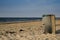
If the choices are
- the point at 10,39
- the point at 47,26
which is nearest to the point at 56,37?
the point at 47,26

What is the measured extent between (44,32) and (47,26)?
13 cm

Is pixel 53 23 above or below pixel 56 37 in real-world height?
above

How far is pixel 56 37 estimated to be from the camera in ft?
5.90

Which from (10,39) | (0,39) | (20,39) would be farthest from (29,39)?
(0,39)

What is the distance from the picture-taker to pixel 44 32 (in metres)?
1.82

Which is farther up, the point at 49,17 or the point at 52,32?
the point at 49,17

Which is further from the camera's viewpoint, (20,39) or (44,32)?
(44,32)

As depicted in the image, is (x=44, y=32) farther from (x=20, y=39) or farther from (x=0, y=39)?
(x=0, y=39)

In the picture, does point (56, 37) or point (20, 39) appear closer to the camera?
point (20, 39)

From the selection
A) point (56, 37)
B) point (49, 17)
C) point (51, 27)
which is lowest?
point (56, 37)

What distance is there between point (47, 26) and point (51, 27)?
0.16 ft

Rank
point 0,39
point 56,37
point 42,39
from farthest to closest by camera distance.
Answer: point 56,37 < point 42,39 < point 0,39

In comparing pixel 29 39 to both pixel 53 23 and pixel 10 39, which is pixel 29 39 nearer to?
pixel 10 39

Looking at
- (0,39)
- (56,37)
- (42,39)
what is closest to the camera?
(0,39)
